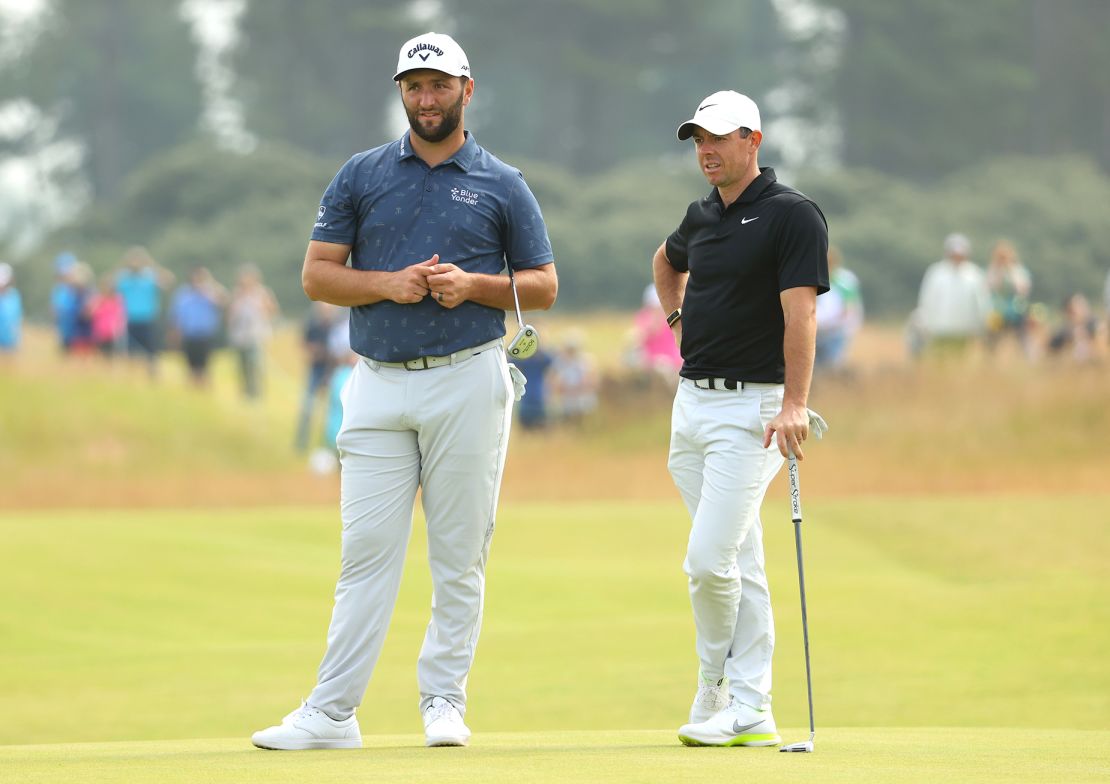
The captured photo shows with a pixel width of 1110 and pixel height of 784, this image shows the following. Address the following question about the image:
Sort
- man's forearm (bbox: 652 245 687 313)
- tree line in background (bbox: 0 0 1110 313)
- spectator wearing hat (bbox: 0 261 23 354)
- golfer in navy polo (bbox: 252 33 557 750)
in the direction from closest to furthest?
golfer in navy polo (bbox: 252 33 557 750) < man's forearm (bbox: 652 245 687 313) < spectator wearing hat (bbox: 0 261 23 354) < tree line in background (bbox: 0 0 1110 313)

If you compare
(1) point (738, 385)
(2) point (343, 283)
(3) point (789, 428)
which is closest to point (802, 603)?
(3) point (789, 428)

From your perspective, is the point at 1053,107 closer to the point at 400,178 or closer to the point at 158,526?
the point at 158,526

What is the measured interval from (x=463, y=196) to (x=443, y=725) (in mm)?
1739

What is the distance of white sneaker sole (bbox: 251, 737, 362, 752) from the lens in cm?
637

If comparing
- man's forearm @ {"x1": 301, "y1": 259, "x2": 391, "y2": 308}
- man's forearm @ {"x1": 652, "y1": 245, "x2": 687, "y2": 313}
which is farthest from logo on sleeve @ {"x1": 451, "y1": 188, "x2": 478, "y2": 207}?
man's forearm @ {"x1": 652, "y1": 245, "x2": 687, "y2": 313}

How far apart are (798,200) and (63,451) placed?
18.3 metres

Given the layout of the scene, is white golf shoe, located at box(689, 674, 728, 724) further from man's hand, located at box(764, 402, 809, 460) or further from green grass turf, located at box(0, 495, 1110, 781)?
man's hand, located at box(764, 402, 809, 460)

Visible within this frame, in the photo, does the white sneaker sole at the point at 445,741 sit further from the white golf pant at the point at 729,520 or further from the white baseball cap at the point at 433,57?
the white baseball cap at the point at 433,57

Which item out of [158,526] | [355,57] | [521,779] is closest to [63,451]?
[158,526]

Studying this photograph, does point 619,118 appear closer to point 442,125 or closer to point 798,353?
point 442,125

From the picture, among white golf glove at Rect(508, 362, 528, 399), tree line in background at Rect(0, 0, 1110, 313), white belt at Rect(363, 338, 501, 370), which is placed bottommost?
white golf glove at Rect(508, 362, 528, 399)

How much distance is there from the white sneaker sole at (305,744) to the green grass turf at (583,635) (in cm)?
27

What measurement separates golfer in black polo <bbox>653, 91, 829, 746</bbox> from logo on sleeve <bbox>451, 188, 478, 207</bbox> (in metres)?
0.76

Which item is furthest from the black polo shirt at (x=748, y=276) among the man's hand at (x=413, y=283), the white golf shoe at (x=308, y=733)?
the white golf shoe at (x=308, y=733)
